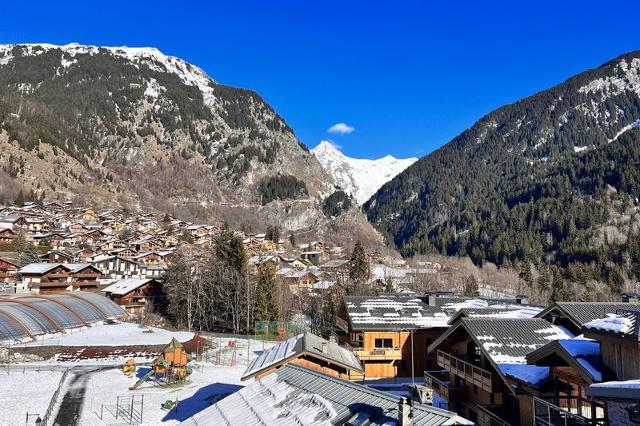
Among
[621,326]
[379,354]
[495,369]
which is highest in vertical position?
[621,326]

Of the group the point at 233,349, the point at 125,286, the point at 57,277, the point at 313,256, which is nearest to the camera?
the point at 233,349

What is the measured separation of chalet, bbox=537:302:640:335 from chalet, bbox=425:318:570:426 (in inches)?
30.2

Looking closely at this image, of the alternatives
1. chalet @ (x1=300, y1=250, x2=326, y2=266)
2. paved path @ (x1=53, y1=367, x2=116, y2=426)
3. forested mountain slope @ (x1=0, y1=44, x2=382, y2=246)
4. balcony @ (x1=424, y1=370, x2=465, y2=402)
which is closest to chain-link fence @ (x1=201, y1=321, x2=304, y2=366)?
paved path @ (x1=53, y1=367, x2=116, y2=426)

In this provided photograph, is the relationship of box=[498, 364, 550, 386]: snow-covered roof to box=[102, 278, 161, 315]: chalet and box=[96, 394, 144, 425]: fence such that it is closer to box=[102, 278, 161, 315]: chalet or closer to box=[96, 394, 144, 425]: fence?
box=[96, 394, 144, 425]: fence

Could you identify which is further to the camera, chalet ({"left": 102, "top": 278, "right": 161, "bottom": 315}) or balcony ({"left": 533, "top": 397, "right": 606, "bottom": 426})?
chalet ({"left": 102, "top": 278, "right": 161, "bottom": 315})

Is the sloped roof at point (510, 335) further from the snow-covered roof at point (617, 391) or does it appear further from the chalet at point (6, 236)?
the chalet at point (6, 236)

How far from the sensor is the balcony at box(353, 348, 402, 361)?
34281mm

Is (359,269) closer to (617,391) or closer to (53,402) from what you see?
(53,402)

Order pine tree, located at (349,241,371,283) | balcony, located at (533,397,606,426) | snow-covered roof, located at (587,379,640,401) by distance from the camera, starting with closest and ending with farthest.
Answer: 1. snow-covered roof, located at (587,379,640,401)
2. balcony, located at (533,397,606,426)
3. pine tree, located at (349,241,371,283)

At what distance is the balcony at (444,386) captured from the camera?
21391mm

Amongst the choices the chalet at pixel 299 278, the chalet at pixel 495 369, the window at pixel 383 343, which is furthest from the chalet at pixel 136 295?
the chalet at pixel 495 369

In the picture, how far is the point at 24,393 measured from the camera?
28.0 metres

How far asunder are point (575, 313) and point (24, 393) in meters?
28.8

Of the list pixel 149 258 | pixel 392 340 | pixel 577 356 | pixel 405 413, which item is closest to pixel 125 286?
pixel 149 258
